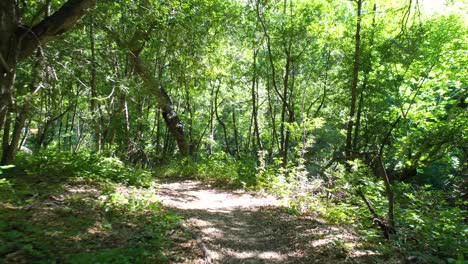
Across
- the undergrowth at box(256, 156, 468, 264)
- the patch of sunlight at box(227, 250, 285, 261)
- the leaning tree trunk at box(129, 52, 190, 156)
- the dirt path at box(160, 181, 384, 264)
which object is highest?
the leaning tree trunk at box(129, 52, 190, 156)

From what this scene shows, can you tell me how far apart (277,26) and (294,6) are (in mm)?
1126

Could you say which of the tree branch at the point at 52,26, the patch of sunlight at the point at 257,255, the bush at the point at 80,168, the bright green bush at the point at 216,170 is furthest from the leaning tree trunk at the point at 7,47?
the bright green bush at the point at 216,170

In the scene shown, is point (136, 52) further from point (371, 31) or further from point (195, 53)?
point (371, 31)

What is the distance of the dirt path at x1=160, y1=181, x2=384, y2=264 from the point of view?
498cm

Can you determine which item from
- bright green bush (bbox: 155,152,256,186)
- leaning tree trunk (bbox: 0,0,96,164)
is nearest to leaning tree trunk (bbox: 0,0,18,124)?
leaning tree trunk (bbox: 0,0,96,164)

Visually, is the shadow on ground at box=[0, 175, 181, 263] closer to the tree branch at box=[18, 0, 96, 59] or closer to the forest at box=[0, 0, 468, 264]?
the forest at box=[0, 0, 468, 264]

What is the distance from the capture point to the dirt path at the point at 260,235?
16.3 ft

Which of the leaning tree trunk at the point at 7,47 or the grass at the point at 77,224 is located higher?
the leaning tree trunk at the point at 7,47

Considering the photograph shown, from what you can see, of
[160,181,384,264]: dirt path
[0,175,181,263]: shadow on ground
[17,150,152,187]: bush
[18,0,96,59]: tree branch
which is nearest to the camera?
[0,175,181,263]: shadow on ground

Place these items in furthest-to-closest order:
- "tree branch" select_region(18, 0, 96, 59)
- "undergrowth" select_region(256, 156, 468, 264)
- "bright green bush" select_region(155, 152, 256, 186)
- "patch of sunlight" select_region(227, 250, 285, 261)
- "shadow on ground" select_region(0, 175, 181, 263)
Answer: "bright green bush" select_region(155, 152, 256, 186), "tree branch" select_region(18, 0, 96, 59), "patch of sunlight" select_region(227, 250, 285, 261), "undergrowth" select_region(256, 156, 468, 264), "shadow on ground" select_region(0, 175, 181, 263)

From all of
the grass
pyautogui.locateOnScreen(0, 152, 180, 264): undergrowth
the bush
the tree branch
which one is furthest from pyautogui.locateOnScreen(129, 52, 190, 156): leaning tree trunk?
the grass

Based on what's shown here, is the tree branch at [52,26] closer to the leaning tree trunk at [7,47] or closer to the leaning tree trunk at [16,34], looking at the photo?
the leaning tree trunk at [16,34]

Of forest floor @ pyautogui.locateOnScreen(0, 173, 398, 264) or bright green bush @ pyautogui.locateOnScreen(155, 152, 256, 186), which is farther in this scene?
bright green bush @ pyautogui.locateOnScreen(155, 152, 256, 186)

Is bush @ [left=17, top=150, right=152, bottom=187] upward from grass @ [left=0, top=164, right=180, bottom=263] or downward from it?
upward
